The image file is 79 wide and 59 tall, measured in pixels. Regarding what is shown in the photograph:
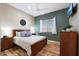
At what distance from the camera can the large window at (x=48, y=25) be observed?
2.39 metres

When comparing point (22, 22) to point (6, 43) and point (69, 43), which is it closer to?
point (6, 43)

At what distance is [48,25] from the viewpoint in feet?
8.00

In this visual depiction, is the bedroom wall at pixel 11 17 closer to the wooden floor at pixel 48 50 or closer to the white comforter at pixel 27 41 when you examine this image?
the white comforter at pixel 27 41

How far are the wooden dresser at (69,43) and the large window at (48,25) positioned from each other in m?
0.28

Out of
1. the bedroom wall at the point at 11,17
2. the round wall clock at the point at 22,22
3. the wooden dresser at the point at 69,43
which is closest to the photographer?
the wooden dresser at the point at 69,43

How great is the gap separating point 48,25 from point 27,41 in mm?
749

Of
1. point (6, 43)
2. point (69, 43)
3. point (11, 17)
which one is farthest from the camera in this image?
point (6, 43)

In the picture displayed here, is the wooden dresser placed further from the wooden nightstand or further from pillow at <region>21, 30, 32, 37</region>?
the wooden nightstand

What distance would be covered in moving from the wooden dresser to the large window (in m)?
0.28

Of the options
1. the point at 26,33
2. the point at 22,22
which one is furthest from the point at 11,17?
the point at 26,33

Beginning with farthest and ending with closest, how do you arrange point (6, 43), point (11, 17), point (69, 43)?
point (6, 43) < point (11, 17) < point (69, 43)

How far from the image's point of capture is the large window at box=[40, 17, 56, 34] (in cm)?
239

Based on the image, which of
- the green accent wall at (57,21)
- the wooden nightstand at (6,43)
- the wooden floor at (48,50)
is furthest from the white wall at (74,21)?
the wooden nightstand at (6,43)

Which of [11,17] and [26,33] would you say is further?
[26,33]
